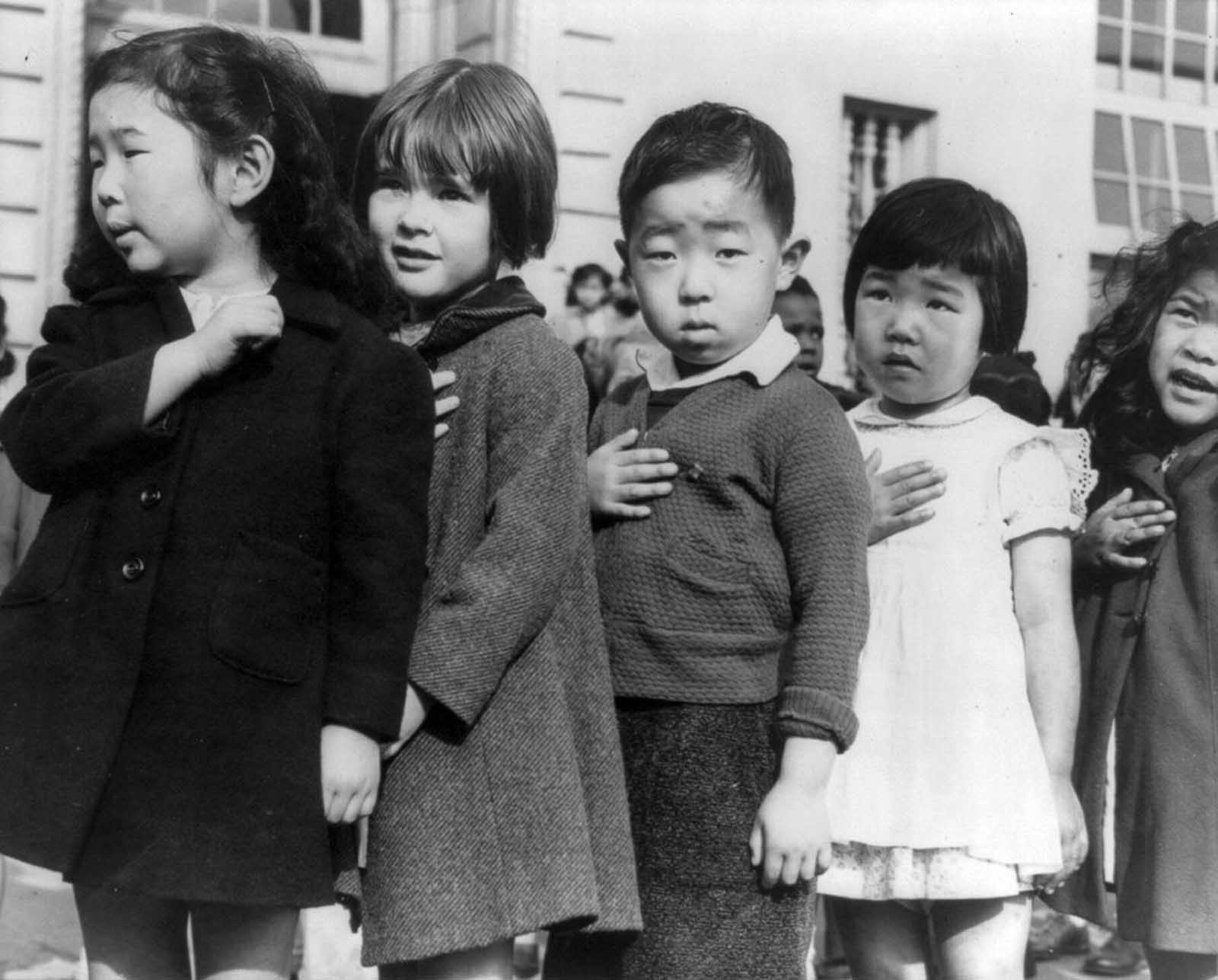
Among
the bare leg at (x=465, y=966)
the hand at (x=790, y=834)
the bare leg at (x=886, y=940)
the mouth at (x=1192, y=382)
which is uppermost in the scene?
the mouth at (x=1192, y=382)

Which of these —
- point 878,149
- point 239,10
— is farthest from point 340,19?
point 878,149

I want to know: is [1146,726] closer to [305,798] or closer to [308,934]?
[305,798]

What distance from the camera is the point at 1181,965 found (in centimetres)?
Answer: 227

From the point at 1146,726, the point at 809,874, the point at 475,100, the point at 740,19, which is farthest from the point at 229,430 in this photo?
the point at 740,19

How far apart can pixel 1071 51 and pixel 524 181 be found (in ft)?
16.1

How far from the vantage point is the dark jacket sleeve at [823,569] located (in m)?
1.74

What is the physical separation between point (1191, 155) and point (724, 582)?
198 inches

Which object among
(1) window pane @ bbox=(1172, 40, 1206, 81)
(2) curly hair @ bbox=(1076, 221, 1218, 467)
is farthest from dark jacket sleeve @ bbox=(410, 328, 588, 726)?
(1) window pane @ bbox=(1172, 40, 1206, 81)

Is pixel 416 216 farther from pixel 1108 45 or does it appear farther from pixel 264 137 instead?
pixel 1108 45

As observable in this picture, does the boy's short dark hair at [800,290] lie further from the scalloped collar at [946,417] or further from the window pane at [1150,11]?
the window pane at [1150,11]

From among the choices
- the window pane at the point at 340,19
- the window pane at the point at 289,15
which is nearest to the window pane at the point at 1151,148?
the window pane at the point at 340,19

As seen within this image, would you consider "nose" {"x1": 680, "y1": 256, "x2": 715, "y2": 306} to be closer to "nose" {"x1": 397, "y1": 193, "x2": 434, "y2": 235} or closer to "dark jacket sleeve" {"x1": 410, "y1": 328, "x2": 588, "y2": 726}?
"dark jacket sleeve" {"x1": 410, "y1": 328, "x2": 588, "y2": 726}

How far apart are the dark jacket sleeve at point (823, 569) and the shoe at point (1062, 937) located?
2.18m

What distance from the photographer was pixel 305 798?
Answer: 5.25 ft
